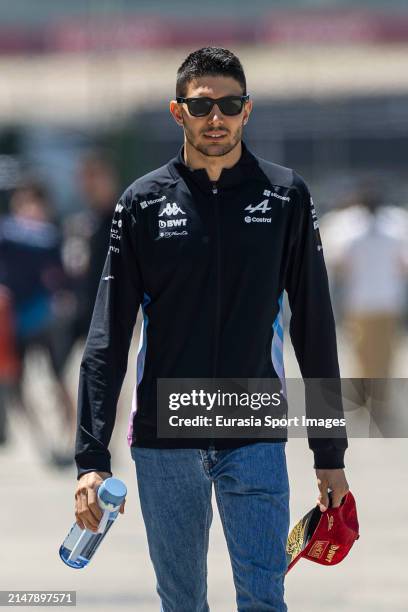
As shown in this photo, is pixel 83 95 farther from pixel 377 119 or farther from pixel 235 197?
pixel 235 197

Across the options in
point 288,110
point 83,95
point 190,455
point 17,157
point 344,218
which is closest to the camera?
point 190,455

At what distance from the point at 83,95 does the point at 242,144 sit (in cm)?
3654

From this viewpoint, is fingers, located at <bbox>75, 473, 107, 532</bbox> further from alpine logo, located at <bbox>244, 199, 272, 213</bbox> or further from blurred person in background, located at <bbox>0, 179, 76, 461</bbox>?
blurred person in background, located at <bbox>0, 179, 76, 461</bbox>

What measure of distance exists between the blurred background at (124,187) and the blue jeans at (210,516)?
2122 mm

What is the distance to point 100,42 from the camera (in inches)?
1689

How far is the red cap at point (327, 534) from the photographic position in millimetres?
4594

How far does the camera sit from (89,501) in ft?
14.3

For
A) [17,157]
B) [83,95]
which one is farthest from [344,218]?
[83,95]

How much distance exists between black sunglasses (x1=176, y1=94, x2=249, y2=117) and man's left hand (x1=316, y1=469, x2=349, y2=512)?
1.06 meters

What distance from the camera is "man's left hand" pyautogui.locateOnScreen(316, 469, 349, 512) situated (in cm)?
451

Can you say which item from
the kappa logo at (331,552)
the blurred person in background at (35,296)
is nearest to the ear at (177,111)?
the kappa logo at (331,552)

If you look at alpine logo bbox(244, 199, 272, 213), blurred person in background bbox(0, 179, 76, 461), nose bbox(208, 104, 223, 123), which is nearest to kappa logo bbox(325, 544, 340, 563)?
alpine logo bbox(244, 199, 272, 213)

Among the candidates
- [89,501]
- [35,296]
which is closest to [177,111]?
[89,501]

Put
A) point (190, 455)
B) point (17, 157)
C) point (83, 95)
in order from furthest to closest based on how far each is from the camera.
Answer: point (83, 95), point (17, 157), point (190, 455)
